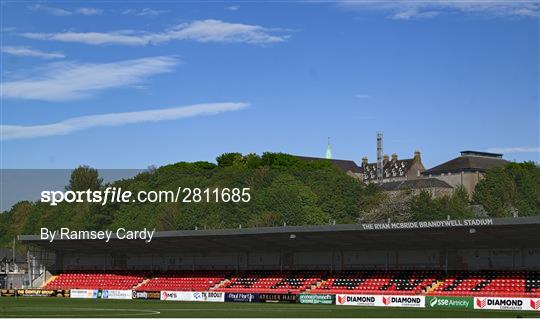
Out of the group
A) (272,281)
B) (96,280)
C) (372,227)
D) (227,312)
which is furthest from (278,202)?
(227,312)

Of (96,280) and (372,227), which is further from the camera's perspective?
(96,280)

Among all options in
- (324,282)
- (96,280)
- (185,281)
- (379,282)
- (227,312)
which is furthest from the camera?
(96,280)

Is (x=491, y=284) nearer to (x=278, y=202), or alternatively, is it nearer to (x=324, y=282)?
(x=324, y=282)

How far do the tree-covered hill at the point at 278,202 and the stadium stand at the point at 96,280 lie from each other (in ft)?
186

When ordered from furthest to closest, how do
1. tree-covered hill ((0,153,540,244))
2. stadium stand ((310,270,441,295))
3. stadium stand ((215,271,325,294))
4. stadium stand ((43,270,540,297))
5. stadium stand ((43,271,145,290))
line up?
tree-covered hill ((0,153,540,244))
stadium stand ((43,271,145,290))
stadium stand ((215,271,325,294))
stadium stand ((310,270,441,295))
stadium stand ((43,270,540,297))

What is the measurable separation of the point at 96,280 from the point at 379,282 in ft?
116

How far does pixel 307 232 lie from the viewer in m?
81.2

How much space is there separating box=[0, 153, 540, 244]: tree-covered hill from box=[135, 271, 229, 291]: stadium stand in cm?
6256

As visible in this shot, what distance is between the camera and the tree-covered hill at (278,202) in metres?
166

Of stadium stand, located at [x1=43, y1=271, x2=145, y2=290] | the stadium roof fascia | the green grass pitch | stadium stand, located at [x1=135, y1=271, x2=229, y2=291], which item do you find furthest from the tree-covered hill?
the green grass pitch

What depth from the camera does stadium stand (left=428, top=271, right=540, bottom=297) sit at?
→ 70062 millimetres

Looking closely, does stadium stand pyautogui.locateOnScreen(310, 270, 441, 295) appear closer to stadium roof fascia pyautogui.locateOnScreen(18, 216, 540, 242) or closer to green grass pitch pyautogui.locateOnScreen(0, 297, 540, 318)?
stadium roof fascia pyautogui.locateOnScreen(18, 216, 540, 242)

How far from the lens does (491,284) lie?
73.8m

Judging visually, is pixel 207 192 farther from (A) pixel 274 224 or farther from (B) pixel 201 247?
(B) pixel 201 247
